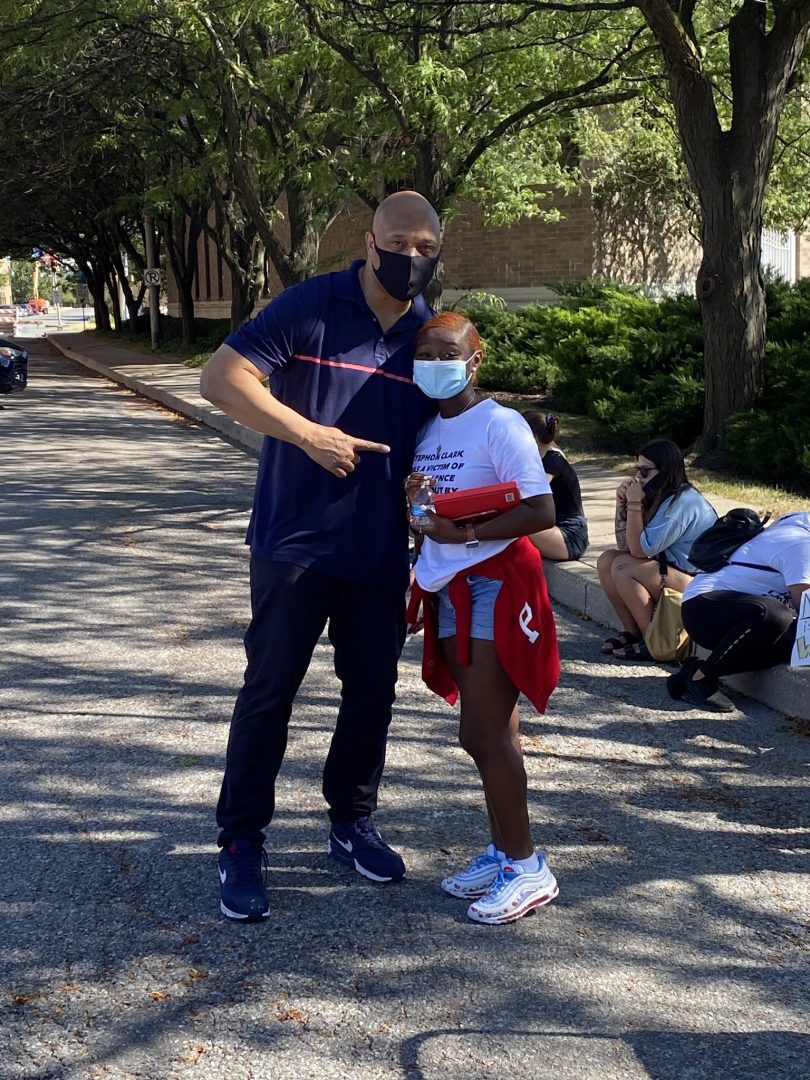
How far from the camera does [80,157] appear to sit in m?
37.2

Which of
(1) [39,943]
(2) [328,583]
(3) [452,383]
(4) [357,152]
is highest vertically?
(4) [357,152]

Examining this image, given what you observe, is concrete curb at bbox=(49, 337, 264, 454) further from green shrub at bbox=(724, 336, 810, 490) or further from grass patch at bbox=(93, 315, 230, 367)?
green shrub at bbox=(724, 336, 810, 490)

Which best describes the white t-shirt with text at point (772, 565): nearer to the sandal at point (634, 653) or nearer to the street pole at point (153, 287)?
the sandal at point (634, 653)

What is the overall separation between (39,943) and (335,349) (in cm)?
188

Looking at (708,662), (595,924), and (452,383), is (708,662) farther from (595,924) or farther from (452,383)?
(452,383)

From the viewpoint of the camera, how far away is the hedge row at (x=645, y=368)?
A: 11.9 m

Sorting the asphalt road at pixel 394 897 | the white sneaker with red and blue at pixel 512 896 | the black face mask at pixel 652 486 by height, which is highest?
the black face mask at pixel 652 486

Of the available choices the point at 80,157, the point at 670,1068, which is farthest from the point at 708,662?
the point at 80,157

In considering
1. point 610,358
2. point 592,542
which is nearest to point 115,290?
point 610,358

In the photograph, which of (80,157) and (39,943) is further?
(80,157)

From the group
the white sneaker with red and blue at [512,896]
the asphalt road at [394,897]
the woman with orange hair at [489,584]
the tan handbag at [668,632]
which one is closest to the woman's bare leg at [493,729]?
the woman with orange hair at [489,584]

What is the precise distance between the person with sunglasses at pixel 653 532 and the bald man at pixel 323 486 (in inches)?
129

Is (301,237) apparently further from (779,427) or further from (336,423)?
(336,423)

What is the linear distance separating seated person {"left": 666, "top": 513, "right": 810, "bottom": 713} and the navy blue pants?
2470 millimetres
